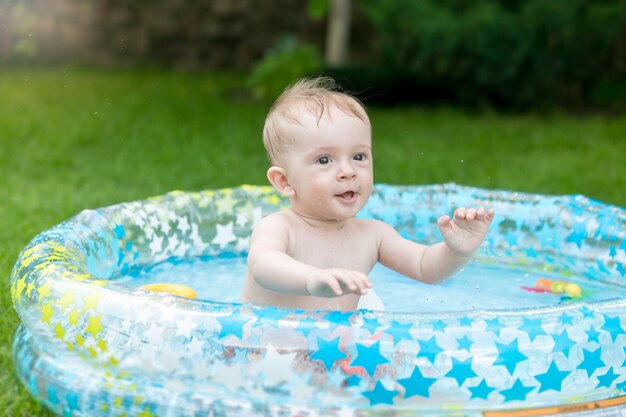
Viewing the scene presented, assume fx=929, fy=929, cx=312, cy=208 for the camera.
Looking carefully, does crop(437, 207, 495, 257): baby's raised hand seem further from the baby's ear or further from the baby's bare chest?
the baby's ear

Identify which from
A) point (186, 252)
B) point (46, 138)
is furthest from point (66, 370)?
point (46, 138)

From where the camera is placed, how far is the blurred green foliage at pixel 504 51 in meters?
8.10

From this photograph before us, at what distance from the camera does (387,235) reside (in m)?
2.91

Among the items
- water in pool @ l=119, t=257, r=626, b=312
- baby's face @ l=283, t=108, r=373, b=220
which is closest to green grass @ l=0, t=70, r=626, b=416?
water in pool @ l=119, t=257, r=626, b=312

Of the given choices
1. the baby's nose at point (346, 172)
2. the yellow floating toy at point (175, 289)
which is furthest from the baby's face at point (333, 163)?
the yellow floating toy at point (175, 289)

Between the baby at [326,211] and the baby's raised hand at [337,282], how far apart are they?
29 cm

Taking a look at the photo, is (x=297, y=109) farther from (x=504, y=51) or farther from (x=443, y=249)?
(x=504, y=51)

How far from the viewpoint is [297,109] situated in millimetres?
2754

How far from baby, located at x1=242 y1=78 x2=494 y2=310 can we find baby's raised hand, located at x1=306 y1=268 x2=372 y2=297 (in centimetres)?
29

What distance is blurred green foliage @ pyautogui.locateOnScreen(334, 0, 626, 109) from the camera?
8102 mm

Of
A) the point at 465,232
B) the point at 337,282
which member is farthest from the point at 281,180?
the point at 337,282

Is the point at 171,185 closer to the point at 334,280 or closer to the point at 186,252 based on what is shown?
the point at 186,252

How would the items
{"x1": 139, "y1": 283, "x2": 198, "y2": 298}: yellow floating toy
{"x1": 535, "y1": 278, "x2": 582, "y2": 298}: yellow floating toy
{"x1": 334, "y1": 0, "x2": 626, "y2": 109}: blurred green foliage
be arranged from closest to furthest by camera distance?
{"x1": 139, "y1": 283, "x2": 198, "y2": 298}: yellow floating toy, {"x1": 535, "y1": 278, "x2": 582, "y2": 298}: yellow floating toy, {"x1": 334, "y1": 0, "x2": 626, "y2": 109}: blurred green foliage

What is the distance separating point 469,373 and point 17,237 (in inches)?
104
